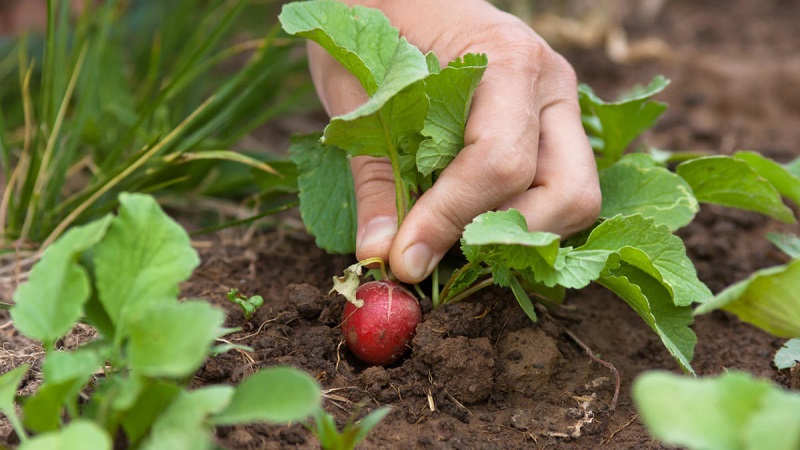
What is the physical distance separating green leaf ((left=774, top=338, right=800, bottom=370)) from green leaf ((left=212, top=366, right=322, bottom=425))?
2.66 feet

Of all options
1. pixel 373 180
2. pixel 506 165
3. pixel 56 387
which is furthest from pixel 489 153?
pixel 56 387

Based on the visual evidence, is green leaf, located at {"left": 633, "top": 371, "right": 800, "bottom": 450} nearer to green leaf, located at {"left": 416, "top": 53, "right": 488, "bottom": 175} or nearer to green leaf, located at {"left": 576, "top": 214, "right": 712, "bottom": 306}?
green leaf, located at {"left": 576, "top": 214, "right": 712, "bottom": 306}

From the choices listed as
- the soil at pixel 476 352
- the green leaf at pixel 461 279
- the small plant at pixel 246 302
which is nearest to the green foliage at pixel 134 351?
the soil at pixel 476 352

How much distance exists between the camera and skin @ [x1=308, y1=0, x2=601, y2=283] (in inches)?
53.9

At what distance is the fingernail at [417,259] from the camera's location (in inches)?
54.0

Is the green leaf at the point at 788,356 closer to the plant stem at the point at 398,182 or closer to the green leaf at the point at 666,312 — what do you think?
the green leaf at the point at 666,312

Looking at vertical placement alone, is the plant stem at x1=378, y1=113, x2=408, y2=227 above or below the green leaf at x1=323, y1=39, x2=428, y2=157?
below

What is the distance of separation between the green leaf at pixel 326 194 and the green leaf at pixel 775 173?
80 cm

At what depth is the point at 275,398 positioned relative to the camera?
0.93 metres

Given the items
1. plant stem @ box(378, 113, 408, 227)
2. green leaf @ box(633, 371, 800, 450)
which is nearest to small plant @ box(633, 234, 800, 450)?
green leaf @ box(633, 371, 800, 450)

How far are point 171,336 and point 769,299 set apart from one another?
2.53 feet

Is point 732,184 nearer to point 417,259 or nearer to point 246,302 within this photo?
point 417,259

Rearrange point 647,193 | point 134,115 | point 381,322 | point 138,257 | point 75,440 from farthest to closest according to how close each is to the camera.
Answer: point 134,115 < point 647,193 < point 381,322 < point 138,257 < point 75,440

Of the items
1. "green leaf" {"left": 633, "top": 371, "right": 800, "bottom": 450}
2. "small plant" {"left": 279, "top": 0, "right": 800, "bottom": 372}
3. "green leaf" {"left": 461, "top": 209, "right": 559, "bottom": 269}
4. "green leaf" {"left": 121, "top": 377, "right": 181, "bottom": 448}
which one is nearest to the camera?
"green leaf" {"left": 633, "top": 371, "right": 800, "bottom": 450}
